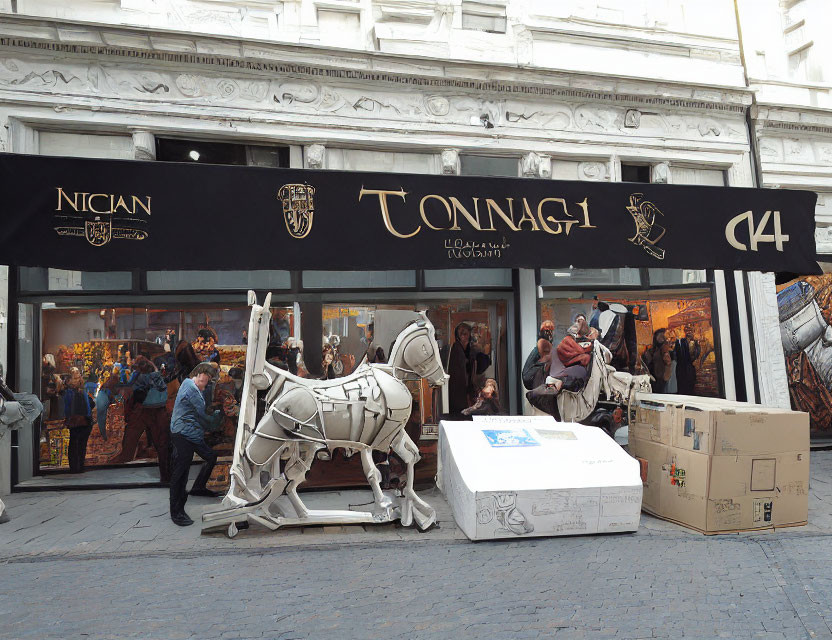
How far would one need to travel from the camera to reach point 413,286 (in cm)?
812

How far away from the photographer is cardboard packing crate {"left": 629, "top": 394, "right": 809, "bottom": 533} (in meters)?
5.48

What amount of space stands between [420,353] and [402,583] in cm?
207

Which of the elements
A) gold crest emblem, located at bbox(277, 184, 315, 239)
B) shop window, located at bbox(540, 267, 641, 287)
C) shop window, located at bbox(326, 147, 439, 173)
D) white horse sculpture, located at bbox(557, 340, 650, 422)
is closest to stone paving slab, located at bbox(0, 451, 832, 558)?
white horse sculpture, located at bbox(557, 340, 650, 422)

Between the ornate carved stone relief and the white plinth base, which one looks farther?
the ornate carved stone relief

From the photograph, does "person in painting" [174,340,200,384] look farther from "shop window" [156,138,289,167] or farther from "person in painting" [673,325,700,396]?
"person in painting" [673,325,700,396]

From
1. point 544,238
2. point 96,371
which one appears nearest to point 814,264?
point 544,238

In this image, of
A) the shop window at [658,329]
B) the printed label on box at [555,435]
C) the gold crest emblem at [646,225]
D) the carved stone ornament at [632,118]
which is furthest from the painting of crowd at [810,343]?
the printed label on box at [555,435]

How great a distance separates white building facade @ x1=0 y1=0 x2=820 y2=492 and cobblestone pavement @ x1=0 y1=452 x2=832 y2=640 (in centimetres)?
312

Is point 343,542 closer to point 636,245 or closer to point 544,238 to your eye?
point 544,238

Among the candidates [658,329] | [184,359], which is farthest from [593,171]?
[184,359]

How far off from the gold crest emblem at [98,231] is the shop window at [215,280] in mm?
1764

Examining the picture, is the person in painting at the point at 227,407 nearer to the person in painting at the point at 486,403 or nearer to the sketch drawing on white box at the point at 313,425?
the sketch drawing on white box at the point at 313,425

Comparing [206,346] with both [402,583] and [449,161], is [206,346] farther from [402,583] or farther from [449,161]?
[402,583]

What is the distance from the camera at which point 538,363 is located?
7730 mm
